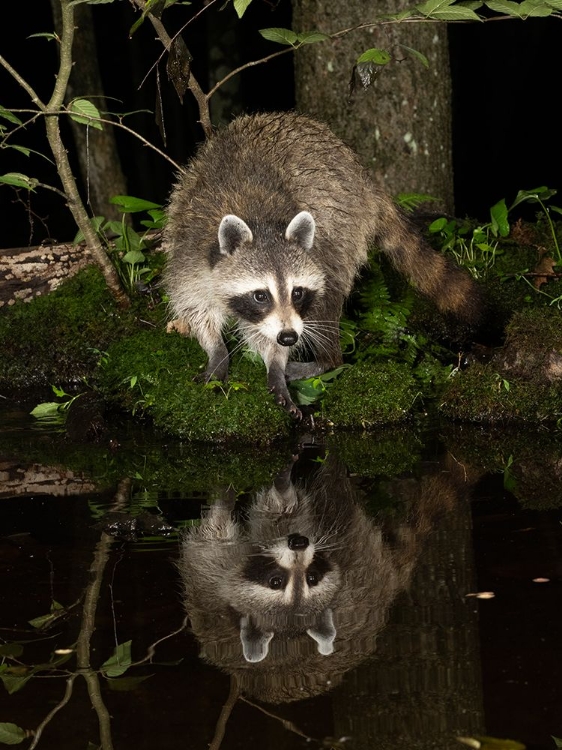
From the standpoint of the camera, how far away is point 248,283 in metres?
5.82

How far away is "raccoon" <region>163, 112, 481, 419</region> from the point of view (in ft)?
19.1

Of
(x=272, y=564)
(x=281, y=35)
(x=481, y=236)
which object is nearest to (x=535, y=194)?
(x=481, y=236)

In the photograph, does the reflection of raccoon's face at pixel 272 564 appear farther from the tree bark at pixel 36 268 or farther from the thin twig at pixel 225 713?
the tree bark at pixel 36 268

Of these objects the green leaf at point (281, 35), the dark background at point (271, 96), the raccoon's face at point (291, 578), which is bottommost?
the dark background at point (271, 96)

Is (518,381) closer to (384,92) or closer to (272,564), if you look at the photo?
(272,564)

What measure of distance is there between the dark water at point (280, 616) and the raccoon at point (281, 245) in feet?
2.91

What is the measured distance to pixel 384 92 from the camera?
297 inches

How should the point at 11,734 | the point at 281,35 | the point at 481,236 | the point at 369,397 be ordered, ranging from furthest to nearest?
the point at 481,236
the point at 369,397
the point at 281,35
the point at 11,734

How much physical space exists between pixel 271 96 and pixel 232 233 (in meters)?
10.3

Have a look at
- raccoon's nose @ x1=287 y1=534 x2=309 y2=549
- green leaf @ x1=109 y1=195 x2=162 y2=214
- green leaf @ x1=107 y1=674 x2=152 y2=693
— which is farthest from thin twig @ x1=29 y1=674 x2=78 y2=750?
green leaf @ x1=109 y1=195 x2=162 y2=214

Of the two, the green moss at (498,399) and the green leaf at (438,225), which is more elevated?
the green leaf at (438,225)

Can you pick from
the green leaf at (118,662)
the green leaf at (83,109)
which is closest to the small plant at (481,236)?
the green leaf at (83,109)

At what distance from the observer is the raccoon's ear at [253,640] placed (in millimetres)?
3202

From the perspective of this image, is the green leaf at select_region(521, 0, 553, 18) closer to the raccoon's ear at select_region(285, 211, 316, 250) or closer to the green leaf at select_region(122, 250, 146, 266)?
the raccoon's ear at select_region(285, 211, 316, 250)
